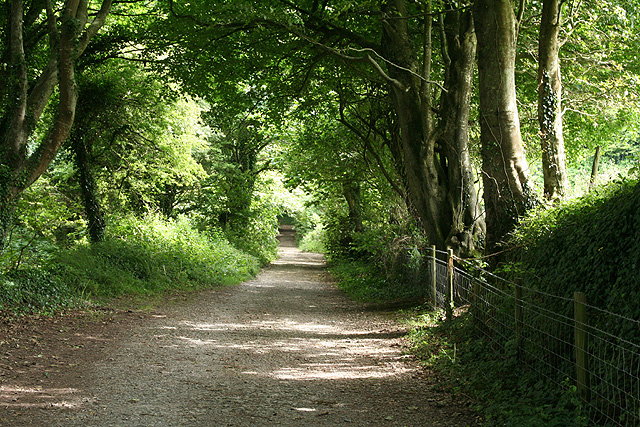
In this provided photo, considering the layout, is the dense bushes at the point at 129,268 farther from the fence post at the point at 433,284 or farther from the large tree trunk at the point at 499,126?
the large tree trunk at the point at 499,126

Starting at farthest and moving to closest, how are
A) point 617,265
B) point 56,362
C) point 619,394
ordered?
point 56,362 → point 617,265 → point 619,394

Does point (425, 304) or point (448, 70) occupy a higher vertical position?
point (448, 70)

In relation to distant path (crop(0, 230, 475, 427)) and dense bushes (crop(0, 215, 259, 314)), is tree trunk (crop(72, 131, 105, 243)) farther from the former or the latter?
distant path (crop(0, 230, 475, 427))

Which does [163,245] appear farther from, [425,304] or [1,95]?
[425,304]

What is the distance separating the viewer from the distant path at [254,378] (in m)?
5.28

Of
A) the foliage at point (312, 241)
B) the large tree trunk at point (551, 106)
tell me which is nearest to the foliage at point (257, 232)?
the foliage at point (312, 241)

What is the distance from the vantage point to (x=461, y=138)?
11570mm

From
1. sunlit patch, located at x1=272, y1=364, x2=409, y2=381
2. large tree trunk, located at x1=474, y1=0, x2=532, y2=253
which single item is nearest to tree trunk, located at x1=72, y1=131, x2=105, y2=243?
sunlit patch, located at x1=272, y1=364, x2=409, y2=381

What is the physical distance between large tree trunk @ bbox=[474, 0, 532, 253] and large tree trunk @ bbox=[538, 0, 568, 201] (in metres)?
0.47

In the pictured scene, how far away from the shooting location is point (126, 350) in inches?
315

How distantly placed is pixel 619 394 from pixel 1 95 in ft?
42.7

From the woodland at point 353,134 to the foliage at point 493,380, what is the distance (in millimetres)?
92

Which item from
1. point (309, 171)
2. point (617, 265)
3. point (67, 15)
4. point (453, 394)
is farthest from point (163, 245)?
point (617, 265)

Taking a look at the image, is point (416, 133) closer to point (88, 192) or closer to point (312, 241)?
point (88, 192)
